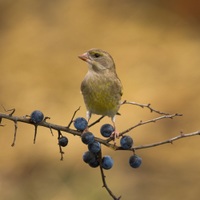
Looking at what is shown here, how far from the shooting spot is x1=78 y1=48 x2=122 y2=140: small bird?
432 centimetres

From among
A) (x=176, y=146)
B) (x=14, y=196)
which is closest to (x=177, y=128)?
(x=176, y=146)

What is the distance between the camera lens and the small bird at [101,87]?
4320 millimetres

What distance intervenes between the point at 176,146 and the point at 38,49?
12.7 ft

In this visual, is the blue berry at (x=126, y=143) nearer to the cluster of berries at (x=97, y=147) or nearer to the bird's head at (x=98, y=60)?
the cluster of berries at (x=97, y=147)

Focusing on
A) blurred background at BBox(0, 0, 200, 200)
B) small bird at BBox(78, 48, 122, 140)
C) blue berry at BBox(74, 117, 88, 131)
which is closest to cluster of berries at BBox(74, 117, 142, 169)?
blue berry at BBox(74, 117, 88, 131)

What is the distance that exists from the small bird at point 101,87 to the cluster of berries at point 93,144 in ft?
2.81

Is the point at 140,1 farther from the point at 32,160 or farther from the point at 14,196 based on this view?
the point at 14,196

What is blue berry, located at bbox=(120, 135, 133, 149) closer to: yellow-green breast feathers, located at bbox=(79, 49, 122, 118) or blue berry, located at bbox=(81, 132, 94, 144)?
blue berry, located at bbox=(81, 132, 94, 144)

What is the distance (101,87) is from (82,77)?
23.5ft

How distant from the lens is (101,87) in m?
4.46

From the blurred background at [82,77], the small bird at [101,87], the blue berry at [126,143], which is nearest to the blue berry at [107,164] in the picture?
the blue berry at [126,143]

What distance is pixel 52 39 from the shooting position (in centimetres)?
1288

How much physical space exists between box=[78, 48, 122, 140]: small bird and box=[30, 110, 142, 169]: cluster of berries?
2.81ft

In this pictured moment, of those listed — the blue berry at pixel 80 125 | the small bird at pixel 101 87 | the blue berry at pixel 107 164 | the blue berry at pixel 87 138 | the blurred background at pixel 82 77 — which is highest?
the blurred background at pixel 82 77
